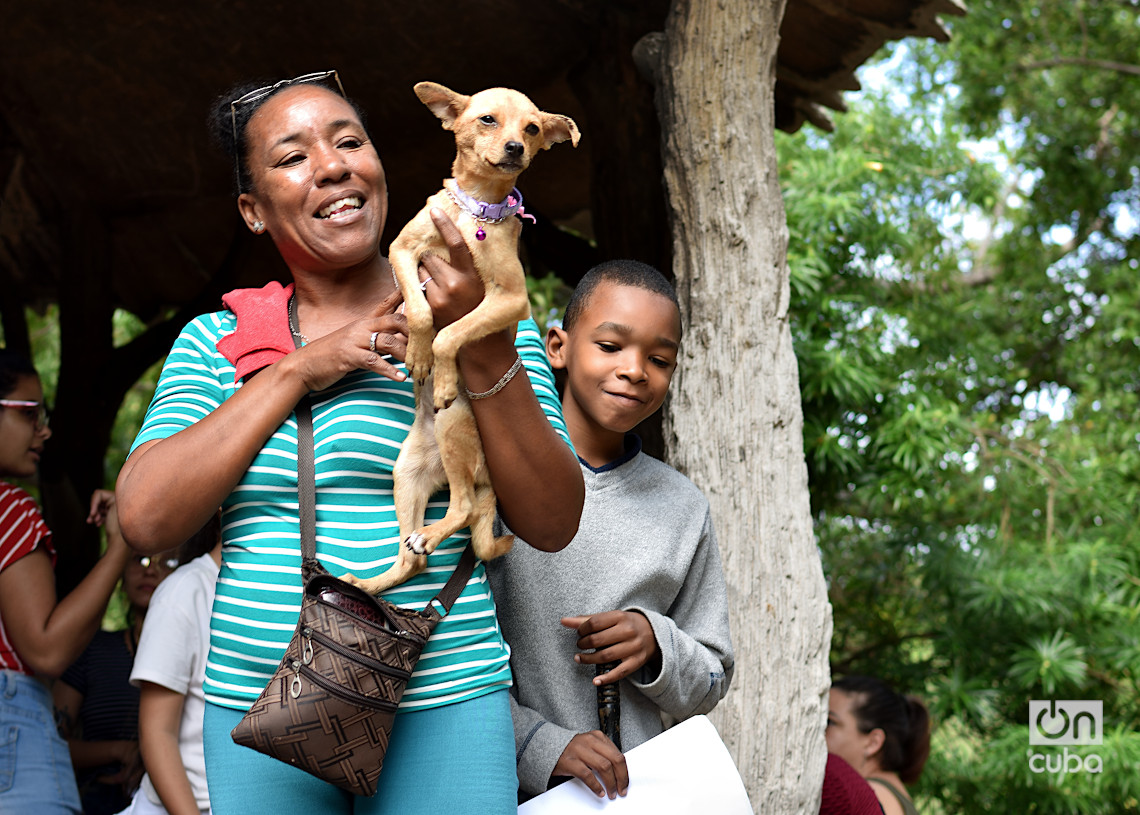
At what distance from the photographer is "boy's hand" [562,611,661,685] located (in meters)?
1.81

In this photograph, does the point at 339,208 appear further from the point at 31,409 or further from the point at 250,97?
the point at 31,409

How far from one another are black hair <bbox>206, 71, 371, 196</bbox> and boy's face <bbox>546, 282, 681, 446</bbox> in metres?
0.64

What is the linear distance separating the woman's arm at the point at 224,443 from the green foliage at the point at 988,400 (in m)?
3.70

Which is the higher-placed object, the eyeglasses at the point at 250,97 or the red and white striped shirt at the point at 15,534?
the eyeglasses at the point at 250,97

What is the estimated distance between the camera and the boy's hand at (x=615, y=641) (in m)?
1.81

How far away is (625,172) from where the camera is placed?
397 centimetres

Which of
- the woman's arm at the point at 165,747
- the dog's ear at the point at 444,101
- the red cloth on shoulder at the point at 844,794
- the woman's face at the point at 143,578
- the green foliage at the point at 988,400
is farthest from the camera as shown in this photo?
the green foliage at the point at 988,400

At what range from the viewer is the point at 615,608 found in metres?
1.95

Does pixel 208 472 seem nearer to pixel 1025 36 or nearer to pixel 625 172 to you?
pixel 625 172

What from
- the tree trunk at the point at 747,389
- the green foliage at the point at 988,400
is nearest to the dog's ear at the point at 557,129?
the tree trunk at the point at 747,389

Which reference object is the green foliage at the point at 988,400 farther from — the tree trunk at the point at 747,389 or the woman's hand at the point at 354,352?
the woman's hand at the point at 354,352

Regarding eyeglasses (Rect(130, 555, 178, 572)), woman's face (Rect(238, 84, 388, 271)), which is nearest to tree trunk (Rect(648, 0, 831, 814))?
woman's face (Rect(238, 84, 388, 271))

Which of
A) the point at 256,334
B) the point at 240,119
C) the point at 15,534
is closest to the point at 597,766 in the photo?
the point at 256,334

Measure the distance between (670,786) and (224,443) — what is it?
0.95m
